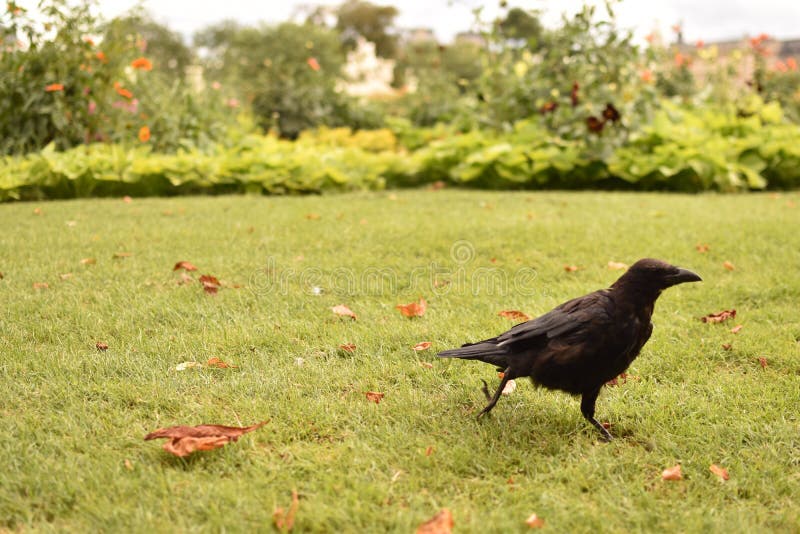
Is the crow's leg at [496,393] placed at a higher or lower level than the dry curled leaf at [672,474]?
higher

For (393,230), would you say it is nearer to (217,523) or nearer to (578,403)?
(578,403)

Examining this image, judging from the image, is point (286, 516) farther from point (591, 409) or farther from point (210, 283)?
point (210, 283)

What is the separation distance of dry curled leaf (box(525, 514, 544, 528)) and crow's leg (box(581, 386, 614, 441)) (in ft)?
1.81

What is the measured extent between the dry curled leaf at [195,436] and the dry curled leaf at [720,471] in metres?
1.38

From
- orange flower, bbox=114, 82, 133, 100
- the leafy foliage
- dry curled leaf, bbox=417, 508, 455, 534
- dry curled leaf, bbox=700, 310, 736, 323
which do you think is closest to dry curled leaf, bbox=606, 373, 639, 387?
dry curled leaf, bbox=700, 310, 736, 323

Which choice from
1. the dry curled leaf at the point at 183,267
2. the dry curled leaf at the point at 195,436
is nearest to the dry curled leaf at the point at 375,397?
the dry curled leaf at the point at 195,436

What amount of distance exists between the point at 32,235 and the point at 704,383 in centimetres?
441

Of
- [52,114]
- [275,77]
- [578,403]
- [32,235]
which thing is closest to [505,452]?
[578,403]

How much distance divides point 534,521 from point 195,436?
3.30 ft

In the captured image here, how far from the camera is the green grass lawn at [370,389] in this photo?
70.6 inches

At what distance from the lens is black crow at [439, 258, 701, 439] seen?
2.09 metres

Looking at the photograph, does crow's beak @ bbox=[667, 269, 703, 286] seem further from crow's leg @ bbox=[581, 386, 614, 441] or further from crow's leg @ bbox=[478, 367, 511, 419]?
crow's leg @ bbox=[478, 367, 511, 419]

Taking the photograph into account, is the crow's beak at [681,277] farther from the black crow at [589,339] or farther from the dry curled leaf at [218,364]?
the dry curled leaf at [218,364]

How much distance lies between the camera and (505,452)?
2.08 m
